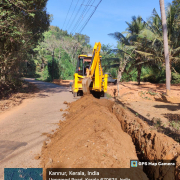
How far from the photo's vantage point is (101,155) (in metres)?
3.32

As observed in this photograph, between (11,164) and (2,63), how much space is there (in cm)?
1085

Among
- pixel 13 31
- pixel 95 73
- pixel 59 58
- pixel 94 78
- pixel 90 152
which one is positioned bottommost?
pixel 90 152

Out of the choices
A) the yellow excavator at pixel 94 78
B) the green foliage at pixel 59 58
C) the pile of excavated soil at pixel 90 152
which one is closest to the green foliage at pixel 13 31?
the yellow excavator at pixel 94 78

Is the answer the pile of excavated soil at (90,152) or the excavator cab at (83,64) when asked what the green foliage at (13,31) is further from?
the pile of excavated soil at (90,152)

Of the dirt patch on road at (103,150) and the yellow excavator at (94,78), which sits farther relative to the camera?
the yellow excavator at (94,78)

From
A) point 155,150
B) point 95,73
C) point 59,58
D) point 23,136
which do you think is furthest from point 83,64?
point 59,58

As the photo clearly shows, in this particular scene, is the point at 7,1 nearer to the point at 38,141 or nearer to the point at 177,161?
the point at 38,141

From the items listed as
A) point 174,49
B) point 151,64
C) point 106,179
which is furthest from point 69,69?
point 106,179

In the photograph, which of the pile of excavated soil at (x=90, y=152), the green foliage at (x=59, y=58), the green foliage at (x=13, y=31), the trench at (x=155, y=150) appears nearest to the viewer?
the pile of excavated soil at (x=90, y=152)

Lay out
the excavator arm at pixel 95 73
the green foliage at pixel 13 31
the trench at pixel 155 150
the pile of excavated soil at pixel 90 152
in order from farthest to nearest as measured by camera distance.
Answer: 1. the green foliage at pixel 13 31
2. the excavator arm at pixel 95 73
3. the trench at pixel 155 150
4. the pile of excavated soil at pixel 90 152

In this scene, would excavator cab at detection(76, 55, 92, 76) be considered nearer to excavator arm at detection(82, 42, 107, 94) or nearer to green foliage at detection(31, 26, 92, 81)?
excavator arm at detection(82, 42, 107, 94)

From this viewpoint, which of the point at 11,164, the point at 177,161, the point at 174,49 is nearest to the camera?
the point at 177,161

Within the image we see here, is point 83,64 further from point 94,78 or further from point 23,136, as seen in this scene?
point 23,136

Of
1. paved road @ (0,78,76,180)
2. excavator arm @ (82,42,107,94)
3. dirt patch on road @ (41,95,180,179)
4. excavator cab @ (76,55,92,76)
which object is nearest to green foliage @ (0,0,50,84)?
excavator cab @ (76,55,92,76)
